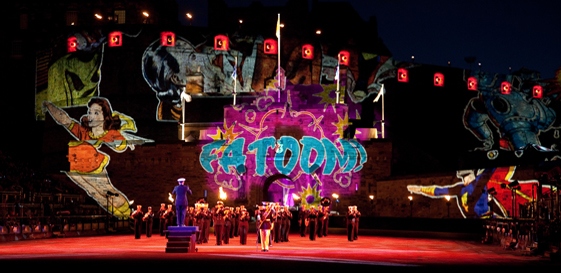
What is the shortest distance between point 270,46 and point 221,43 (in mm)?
4387

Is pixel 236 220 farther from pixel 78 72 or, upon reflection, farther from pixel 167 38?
pixel 78 72

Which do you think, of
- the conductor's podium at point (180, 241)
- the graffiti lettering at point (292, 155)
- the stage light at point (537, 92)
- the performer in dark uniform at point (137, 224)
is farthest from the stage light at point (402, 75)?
the conductor's podium at point (180, 241)

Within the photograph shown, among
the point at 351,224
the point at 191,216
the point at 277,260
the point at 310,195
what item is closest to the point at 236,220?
the point at 191,216

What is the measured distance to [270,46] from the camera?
57.5 m

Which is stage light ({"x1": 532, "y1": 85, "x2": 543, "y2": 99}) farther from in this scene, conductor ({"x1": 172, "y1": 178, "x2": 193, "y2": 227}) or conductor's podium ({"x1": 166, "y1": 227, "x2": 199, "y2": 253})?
conductor's podium ({"x1": 166, "y1": 227, "x2": 199, "y2": 253})

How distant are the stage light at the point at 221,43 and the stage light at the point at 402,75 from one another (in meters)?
17.1

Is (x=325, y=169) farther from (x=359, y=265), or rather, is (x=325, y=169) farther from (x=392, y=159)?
(x=359, y=265)

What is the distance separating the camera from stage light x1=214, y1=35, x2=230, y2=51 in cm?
5750

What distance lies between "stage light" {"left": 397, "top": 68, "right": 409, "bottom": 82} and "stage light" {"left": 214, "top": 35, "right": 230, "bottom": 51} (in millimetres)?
17052

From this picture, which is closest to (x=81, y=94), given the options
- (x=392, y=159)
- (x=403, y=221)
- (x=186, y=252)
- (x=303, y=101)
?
(x=303, y=101)

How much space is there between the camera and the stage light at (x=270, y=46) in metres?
57.4

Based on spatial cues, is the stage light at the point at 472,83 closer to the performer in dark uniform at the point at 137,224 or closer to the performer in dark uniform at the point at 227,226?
the performer in dark uniform at the point at 137,224

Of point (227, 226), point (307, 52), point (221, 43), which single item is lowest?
point (227, 226)

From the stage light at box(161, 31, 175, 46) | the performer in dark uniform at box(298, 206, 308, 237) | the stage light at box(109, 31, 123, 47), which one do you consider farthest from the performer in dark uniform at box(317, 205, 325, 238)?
the stage light at box(109, 31, 123, 47)
